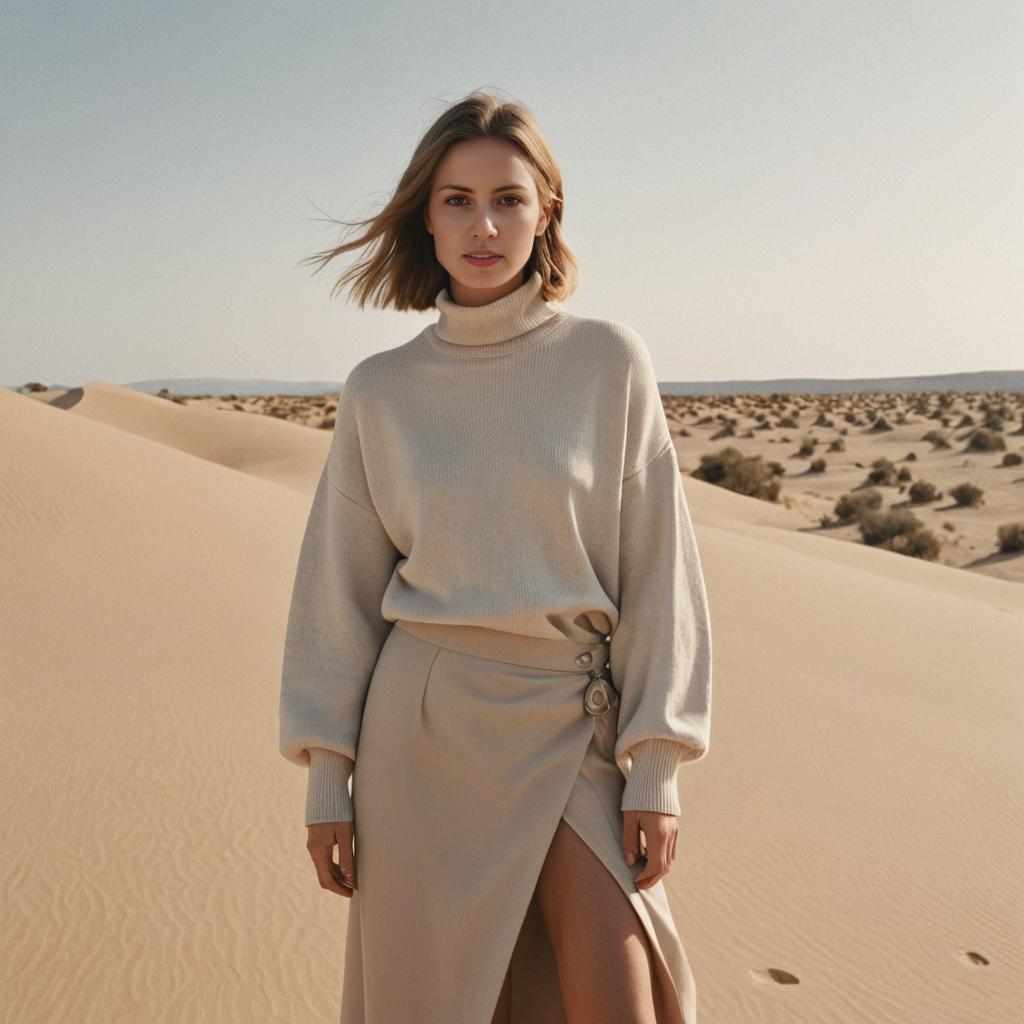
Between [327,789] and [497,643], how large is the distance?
44 cm

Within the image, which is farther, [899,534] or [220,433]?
[220,433]

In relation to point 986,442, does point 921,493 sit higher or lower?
lower

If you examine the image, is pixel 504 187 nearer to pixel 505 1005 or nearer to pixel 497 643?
pixel 497 643

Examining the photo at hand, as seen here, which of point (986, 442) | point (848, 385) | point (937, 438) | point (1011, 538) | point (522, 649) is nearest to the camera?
point (522, 649)

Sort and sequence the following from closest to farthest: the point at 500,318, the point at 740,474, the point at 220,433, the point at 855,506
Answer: the point at 500,318 → the point at 855,506 → the point at 220,433 → the point at 740,474

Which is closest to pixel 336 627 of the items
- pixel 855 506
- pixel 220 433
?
pixel 855 506

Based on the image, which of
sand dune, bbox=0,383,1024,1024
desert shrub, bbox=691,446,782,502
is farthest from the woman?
desert shrub, bbox=691,446,782,502

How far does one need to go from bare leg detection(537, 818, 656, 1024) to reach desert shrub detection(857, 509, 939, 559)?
16.3 m

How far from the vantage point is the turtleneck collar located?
6.80ft

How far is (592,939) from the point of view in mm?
1755

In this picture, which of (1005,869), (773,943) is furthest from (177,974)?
(1005,869)

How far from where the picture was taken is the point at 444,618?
6.43 feet

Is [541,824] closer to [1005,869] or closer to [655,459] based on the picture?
[655,459]

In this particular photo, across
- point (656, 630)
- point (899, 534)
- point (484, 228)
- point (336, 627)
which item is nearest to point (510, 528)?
point (656, 630)
